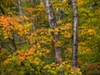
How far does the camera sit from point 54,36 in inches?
189

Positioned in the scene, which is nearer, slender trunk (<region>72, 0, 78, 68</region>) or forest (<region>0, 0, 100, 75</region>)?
slender trunk (<region>72, 0, 78, 68</region>)

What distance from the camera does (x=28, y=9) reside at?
6816 mm

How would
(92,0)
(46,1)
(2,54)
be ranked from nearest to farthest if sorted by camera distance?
(46,1)
(92,0)
(2,54)

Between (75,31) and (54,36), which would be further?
(54,36)

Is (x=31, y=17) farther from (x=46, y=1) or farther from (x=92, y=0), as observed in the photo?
(x=92, y=0)

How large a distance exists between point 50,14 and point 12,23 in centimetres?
196

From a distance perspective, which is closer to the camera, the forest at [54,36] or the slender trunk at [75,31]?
the slender trunk at [75,31]

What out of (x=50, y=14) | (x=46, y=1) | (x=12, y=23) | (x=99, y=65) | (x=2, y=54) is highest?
(x=46, y=1)

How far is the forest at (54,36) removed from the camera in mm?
4438

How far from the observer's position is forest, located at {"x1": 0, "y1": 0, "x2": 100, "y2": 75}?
175 inches

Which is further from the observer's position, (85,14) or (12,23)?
(85,14)

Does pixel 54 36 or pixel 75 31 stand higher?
pixel 75 31

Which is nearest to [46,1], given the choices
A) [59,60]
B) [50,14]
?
[50,14]

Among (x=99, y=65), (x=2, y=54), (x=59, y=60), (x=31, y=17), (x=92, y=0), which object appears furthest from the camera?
(x=31, y=17)
